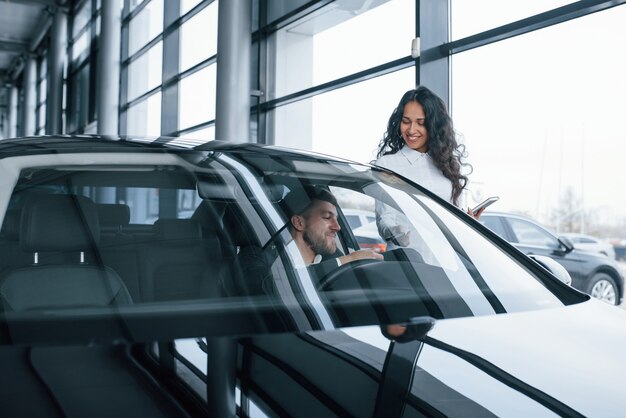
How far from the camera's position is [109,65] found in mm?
11109

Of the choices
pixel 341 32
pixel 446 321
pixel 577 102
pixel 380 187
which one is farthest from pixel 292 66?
pixel 446 321

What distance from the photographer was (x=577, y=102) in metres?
3.86

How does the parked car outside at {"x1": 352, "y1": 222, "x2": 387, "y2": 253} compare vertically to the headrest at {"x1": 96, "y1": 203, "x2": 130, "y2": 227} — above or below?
below

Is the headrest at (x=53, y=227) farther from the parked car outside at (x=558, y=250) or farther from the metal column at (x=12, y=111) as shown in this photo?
the metal column at (x=12, y=111)

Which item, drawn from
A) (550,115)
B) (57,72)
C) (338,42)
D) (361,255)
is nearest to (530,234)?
(550,115)

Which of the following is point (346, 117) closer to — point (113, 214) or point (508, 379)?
point (113, 214)

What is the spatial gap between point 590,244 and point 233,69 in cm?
403

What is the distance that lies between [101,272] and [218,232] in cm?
32

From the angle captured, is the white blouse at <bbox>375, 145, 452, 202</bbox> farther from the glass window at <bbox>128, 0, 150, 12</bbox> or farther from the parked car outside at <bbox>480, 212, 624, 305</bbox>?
the glass window at <bbox>128, 0, 150, 12</bbox>

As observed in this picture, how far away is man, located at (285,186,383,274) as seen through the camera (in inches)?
51.8

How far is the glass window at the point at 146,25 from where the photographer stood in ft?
31.5

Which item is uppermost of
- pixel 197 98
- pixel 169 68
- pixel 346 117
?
pixel 169 68

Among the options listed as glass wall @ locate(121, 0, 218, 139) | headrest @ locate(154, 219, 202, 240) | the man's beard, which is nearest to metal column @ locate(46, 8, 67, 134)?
glass wall @ locate(121, 0, 218, 139)

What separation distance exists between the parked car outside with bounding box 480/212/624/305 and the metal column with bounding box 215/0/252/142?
290cm
